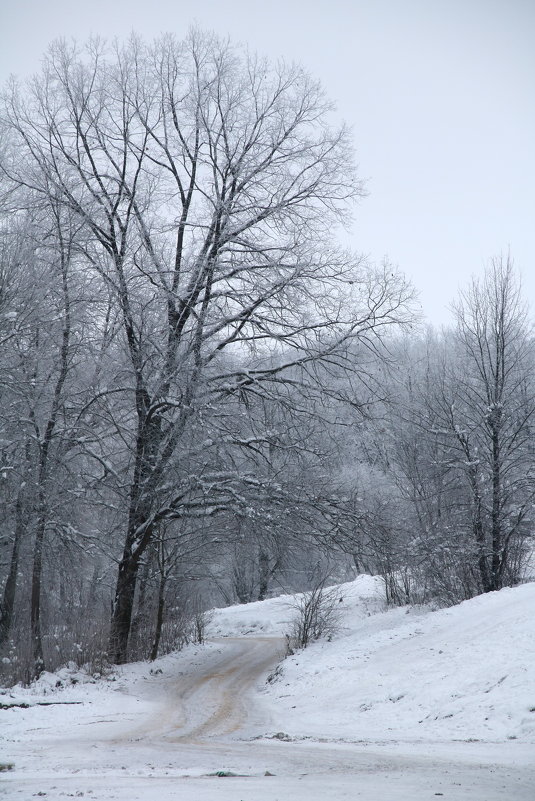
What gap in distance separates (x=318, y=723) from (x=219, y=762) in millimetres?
3723

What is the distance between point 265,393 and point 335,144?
717cm

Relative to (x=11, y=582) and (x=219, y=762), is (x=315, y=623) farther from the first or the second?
(x=219, y=762)

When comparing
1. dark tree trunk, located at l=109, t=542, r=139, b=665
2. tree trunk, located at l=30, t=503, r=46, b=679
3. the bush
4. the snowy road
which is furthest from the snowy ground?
tree trunk, located at l=30, t=503, r=46, b=679

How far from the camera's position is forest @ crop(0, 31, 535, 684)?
1570cm

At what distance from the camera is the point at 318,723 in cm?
993

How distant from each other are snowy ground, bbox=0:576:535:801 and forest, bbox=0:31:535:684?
236 centimetres

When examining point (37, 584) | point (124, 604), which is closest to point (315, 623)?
point (124, 604)

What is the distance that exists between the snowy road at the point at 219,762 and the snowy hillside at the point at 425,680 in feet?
2.60

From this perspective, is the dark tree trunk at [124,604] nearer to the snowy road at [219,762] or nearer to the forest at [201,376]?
Result: the forest at [201,376]

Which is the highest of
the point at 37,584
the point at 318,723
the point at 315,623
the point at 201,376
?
the point at 201,376

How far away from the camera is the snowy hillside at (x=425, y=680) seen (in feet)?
27.0

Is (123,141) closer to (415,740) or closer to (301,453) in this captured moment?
(301,453)

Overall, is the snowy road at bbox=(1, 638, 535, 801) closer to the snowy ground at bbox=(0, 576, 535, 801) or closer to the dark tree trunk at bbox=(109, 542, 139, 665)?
the snowy ground at bbox=(0, 576, 535, 801)

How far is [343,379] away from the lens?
17.3 m
